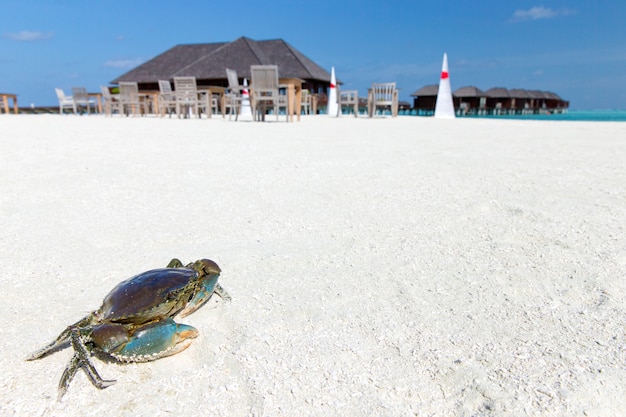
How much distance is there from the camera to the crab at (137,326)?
1.11 meters

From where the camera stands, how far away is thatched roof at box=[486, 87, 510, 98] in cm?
3434

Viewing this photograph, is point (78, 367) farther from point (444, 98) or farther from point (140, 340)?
point (444, 98)

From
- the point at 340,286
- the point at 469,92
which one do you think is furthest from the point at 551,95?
the point at 340,286

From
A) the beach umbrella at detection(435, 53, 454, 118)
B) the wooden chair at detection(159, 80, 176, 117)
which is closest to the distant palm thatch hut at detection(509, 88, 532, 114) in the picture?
the beach umbrella at detection(435, 53, 454, 118)

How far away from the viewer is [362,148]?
203 inches

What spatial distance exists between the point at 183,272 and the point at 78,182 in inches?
89.3

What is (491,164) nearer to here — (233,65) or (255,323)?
(255,323)

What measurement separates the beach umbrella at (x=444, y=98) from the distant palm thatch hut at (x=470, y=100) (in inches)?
676

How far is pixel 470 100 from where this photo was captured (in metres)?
35.9

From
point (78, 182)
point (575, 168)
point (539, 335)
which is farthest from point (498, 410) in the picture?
point (575, 168)

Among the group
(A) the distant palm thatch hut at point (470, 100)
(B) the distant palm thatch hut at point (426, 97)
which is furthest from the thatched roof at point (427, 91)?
(A) the distant palm thatch hut at point (470, 100)

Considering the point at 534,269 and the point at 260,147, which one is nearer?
the point at 534,269

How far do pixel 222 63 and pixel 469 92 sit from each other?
19058 millimetres

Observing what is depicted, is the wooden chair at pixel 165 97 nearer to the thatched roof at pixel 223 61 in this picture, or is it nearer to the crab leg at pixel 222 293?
the thatched roof at pixel 223 61
